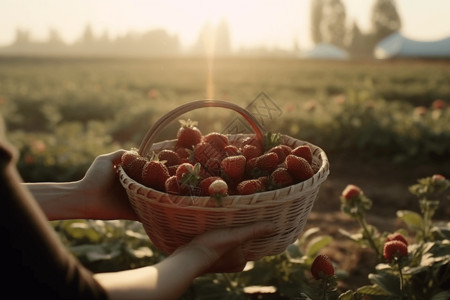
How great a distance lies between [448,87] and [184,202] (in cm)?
1303

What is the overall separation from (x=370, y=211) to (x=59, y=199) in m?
3.28

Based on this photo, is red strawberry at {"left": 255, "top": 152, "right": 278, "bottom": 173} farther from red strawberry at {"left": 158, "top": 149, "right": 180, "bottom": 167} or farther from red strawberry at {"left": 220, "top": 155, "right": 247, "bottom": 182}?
red strawberry at {"left": 158, "top": 149, "right": 180, "bottom": 167}

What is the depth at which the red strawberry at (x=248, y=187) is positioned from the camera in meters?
1.66

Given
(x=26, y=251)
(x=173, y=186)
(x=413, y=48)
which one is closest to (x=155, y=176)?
(x=173, y=186)

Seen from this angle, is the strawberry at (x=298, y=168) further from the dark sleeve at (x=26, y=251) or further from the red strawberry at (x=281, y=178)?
the dark sleeve at (x=26, y=251)

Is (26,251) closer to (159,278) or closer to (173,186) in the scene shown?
(159,278)

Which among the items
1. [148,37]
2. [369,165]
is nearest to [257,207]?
[369,165]

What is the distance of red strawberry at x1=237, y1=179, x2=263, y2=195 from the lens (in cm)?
166

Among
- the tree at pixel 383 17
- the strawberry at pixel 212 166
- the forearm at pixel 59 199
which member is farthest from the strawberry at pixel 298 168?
the tree at pixel 383 17

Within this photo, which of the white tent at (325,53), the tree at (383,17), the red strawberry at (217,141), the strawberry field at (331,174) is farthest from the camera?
the tree at (383,17)

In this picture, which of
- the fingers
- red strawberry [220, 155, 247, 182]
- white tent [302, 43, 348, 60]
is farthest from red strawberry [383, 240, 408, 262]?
white tent [302, 43, 348, 60]

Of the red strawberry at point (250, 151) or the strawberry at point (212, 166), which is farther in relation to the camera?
the red strawberry at point (250, 151)

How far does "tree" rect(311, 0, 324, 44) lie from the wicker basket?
217 feet

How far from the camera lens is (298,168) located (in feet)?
5.90
